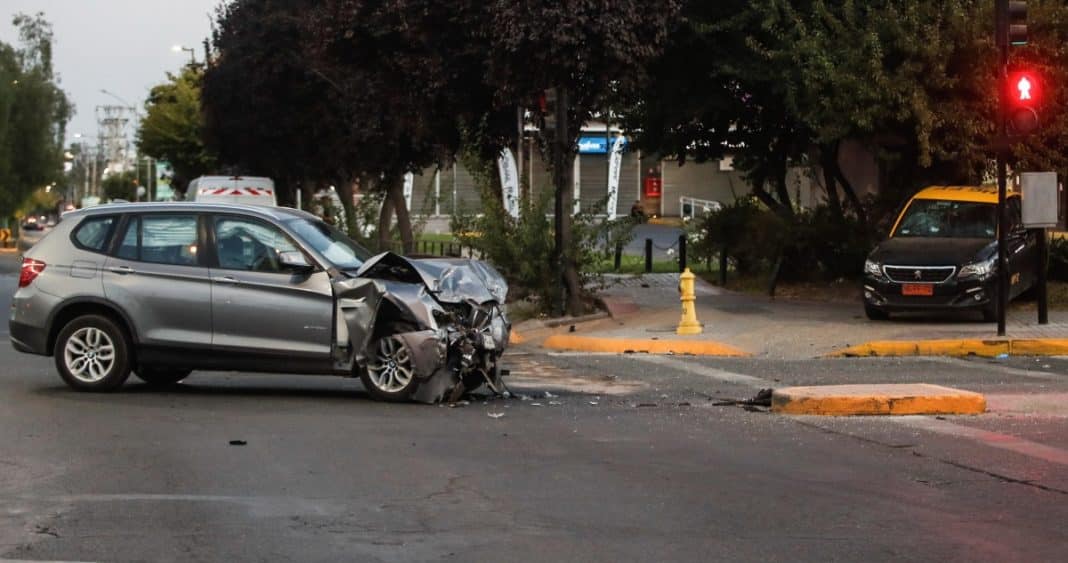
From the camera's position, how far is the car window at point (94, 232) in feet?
44.6

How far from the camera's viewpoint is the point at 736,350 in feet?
61.1

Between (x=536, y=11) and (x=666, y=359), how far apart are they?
17.1 ft

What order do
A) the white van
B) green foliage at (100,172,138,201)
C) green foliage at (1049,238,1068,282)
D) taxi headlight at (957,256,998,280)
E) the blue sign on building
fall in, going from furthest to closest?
green foliage at (100,172,138,201), the blue sign on building, the white van, green foliage at (1049,238,1068,282), taxi headlight at (957,256,998,280)

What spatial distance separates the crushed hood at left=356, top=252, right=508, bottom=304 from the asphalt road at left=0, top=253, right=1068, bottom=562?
0.98 metres

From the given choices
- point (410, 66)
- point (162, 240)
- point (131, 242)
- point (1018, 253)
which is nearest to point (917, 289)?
point (1018, 253)

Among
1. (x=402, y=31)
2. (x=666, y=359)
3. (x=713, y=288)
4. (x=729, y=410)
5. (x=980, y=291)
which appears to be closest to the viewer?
(x=729, y=410)

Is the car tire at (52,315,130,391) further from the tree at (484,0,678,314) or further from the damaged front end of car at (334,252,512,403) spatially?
the tree at (484,0,678,314)

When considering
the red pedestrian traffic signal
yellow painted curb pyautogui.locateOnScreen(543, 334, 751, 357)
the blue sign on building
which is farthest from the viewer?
the blue sign on building

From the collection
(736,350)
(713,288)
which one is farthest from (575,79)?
(713,288)

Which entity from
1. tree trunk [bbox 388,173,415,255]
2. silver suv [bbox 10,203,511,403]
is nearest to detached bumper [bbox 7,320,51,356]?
silver suv [bbox 10,203,511,403]

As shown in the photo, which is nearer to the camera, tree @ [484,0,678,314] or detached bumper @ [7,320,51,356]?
detached bumper @ [7,320,51,356]

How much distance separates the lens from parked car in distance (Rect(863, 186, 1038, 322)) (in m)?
19.7

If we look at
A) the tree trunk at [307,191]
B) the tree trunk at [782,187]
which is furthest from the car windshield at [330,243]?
the tree trunk at [307,191]

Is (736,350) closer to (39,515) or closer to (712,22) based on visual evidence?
(712,22)
